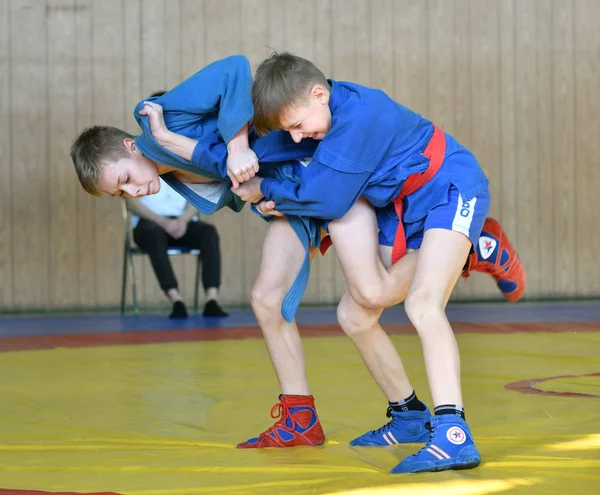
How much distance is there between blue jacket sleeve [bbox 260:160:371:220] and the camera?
7.04ft

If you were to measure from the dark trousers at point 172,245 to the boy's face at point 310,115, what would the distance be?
396 centimetres

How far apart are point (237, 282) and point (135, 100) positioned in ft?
4.99

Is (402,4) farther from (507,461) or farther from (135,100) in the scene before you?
(507,461)

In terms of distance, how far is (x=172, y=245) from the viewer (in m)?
6.29

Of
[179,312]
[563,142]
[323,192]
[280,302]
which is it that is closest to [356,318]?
[280,302]

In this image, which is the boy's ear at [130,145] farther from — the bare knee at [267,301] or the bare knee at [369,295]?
the bare knee at [369,295]

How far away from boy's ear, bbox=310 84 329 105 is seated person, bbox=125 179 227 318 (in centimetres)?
390

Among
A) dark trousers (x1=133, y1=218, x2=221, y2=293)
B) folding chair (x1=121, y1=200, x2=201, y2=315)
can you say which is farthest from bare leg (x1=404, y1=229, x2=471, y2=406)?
folding chair (x1=121, y1=200, x2=201, y2=315)

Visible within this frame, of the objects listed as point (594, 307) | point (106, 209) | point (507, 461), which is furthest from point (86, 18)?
point (507, 461)

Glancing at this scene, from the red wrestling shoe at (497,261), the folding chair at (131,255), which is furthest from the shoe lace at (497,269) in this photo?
the folding chair at (131,255)

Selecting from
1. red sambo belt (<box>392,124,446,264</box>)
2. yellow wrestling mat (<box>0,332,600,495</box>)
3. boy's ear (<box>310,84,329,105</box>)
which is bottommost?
yellow wrestling mat (<box>0,332,600,495</box>)

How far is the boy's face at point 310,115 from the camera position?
214cm

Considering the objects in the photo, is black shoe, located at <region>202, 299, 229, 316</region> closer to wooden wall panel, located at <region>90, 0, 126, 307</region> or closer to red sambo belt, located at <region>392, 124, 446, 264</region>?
wooden wall panel, located at <region>90, 0, 126, 307</region>

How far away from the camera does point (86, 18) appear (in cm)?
702
